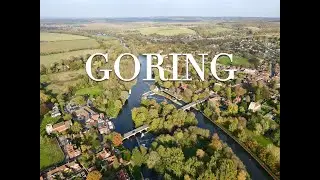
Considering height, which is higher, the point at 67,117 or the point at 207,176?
the point at 67,117

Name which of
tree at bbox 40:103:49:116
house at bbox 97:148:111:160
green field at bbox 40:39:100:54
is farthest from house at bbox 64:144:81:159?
green field at bbox 40:39:100:54

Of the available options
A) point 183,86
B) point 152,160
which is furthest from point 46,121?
point 183,86

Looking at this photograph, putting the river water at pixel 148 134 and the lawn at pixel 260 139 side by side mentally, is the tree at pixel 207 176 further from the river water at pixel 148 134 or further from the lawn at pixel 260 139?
the lawn at pixel 260 139

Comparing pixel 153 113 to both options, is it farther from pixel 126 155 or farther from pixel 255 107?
pixel 255 107

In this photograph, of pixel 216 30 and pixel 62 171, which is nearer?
pixel 62 171
